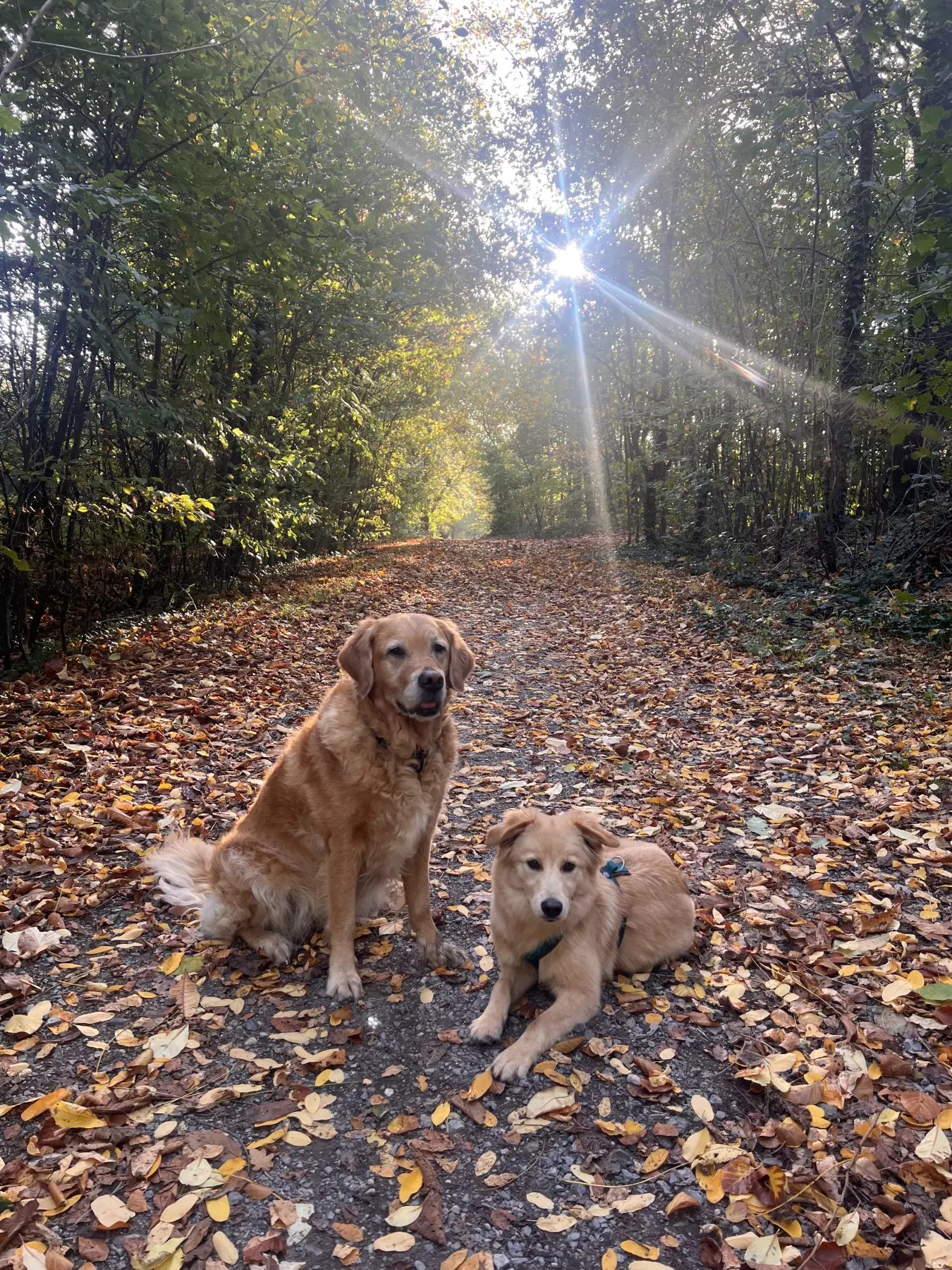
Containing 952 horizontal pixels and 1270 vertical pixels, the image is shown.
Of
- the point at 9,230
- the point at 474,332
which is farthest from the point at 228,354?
the point at 474,332

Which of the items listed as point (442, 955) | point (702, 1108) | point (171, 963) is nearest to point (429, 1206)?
point (702, 1108)

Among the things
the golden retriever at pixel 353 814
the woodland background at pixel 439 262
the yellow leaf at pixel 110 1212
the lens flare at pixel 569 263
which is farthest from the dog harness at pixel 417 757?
the lens flare at pixel 569 263

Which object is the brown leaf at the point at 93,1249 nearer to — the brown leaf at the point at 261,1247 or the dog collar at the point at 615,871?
the brown leaf at the point at 261,1247

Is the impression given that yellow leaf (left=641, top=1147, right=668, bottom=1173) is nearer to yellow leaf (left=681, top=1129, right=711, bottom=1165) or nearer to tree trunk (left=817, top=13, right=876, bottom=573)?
yellow leaf (left=681, top=1129, right=711, bottom=1165)

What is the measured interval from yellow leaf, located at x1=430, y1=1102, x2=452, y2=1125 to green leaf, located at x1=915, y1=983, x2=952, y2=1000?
2141 millimetres

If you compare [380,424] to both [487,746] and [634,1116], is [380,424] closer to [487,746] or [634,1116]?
[487,746]

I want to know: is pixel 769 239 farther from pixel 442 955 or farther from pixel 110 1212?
pixel 110 1212

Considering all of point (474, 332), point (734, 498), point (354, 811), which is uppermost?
point (474, 332)

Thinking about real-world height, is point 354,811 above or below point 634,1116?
above

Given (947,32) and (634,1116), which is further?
(947,32)

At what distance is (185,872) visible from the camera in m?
4.09

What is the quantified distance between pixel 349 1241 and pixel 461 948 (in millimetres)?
1685

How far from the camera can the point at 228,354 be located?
12.7 meters

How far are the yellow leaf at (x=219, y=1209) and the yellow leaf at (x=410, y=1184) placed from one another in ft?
1.89
